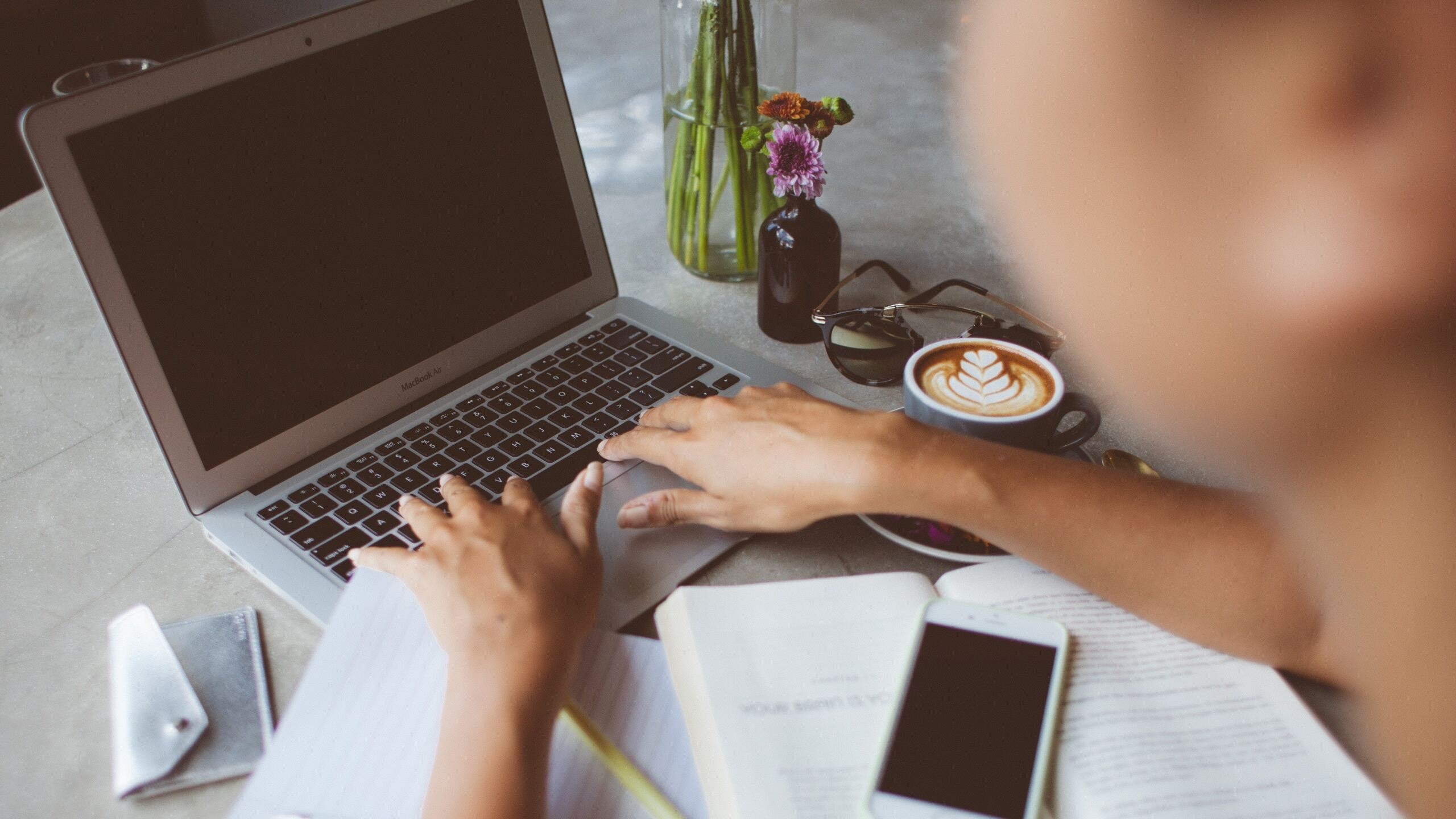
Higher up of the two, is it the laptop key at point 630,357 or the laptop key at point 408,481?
the laptop key at point 408,481

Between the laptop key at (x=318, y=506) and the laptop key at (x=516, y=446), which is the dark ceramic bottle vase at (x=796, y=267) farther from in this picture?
the laptop key at (x=318, y=506)

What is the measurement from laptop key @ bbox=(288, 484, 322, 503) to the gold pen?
0.34 meters

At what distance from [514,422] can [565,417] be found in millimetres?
47

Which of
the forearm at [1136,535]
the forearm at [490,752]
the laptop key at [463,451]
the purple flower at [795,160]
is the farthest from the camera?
the purple flower at [795,160]

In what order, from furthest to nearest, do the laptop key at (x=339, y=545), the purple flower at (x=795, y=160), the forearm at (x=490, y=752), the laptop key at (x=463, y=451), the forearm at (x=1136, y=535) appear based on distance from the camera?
the purple flower at (x=795, y=160), the laptop key at (x=463, y=451), the laptop key at (x=339, y=545), the forearm at (x=1136, y=535), the forearm at (x=490, y=752)

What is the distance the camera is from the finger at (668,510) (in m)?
0.78

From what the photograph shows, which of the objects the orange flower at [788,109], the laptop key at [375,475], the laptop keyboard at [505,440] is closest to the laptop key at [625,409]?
the laptop keyboard at [505,440]

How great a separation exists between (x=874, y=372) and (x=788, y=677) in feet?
1.50

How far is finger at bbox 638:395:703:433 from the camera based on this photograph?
0.84 m

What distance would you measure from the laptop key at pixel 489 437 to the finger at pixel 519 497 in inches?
3.9

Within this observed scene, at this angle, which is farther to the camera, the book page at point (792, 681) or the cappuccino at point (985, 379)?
the cappuccino at point (985, 379)

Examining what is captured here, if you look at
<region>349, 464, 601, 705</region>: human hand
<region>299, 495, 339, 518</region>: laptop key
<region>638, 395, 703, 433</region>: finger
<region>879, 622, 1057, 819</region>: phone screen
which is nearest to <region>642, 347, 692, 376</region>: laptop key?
<region>638, 395, 703, 433</region>: finger

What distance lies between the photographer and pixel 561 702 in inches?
24.2

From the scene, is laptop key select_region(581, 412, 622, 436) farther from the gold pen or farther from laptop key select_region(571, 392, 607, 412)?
the gold pen
